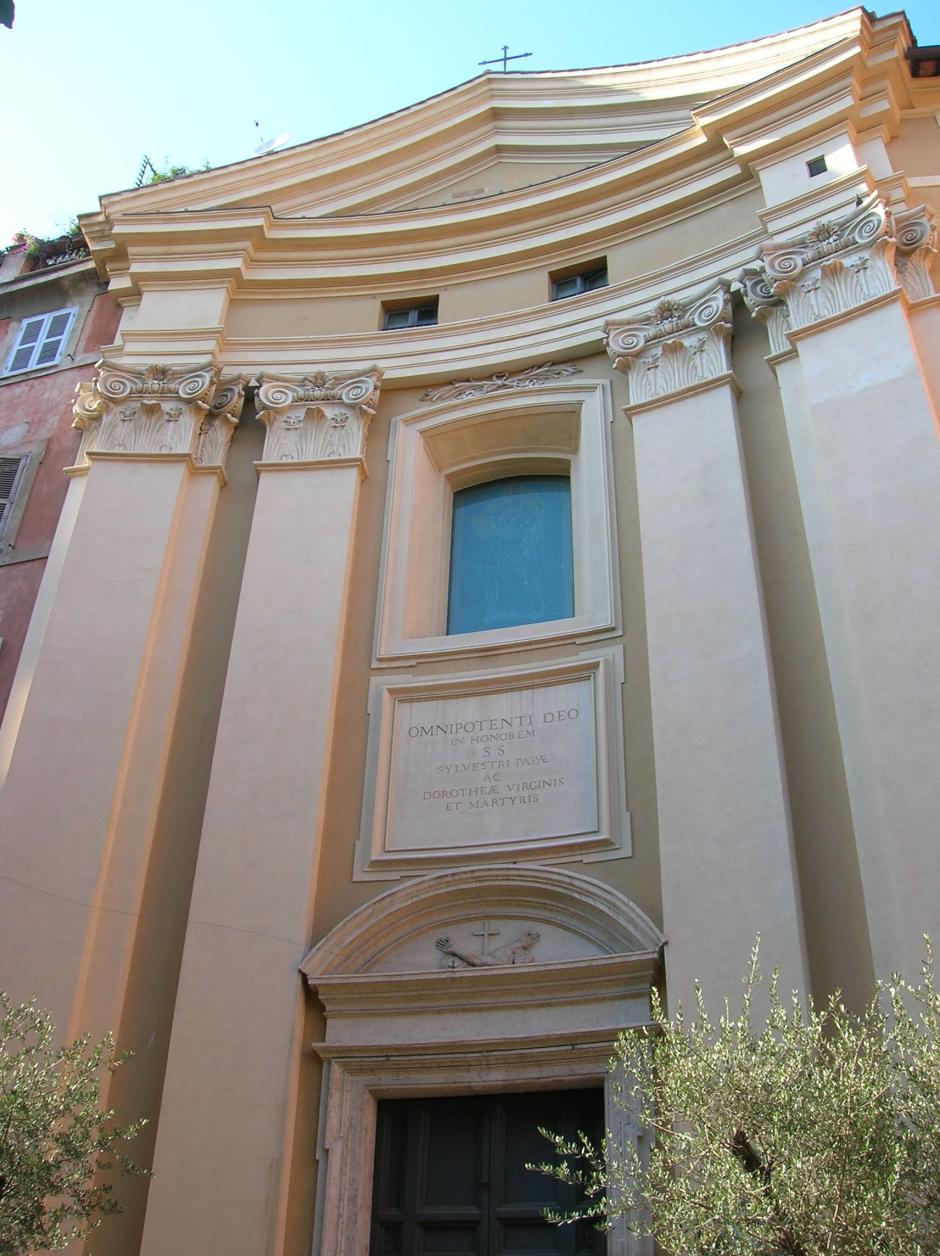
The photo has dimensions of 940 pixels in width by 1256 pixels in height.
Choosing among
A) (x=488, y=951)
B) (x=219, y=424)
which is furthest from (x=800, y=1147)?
(x=219, y=424)

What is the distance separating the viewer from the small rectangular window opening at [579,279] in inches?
508

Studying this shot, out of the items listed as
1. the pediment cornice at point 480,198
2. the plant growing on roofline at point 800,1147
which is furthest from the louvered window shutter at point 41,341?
the plant growing on roofline at point 800,1147

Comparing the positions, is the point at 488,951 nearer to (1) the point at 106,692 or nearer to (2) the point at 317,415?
(1) the point at 106,692

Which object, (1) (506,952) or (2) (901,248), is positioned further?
(2) (901,248)

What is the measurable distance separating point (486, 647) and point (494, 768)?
43.2 inches

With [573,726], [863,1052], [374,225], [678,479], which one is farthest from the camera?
[374,225]

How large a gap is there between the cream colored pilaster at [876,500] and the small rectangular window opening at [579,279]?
6.77 ft

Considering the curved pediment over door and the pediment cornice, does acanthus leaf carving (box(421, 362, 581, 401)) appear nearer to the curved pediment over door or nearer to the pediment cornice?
the pediment cornice

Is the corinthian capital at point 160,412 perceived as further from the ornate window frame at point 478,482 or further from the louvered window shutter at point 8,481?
the ornate window frame at point 478,482

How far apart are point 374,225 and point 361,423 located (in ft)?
9.16

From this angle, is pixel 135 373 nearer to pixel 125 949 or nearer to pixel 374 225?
pixel 374 225

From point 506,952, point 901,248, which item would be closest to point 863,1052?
point 506,952

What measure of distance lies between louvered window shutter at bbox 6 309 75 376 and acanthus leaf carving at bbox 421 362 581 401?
15.1 feet

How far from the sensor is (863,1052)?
21.1 feet
